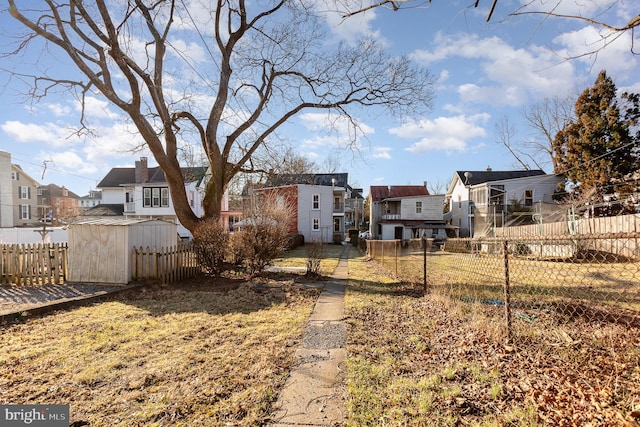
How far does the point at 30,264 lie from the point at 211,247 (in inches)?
186

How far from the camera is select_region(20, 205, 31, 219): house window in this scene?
4105cm

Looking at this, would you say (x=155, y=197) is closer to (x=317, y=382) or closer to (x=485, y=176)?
(x=317, y=382)

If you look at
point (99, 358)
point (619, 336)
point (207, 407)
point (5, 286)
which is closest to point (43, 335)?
point (99, 358)

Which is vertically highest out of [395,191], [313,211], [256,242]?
[395,191]

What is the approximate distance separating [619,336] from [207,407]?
5152 millimetres

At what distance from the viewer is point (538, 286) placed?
8.64 metres

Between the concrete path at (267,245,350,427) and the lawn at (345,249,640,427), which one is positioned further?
the concrete path at (267,245,350,427)

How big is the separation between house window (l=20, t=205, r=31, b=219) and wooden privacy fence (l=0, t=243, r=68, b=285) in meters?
43.5

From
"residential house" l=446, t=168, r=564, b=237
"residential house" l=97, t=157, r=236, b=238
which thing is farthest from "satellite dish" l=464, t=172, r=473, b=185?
"residential house" l=97, t=157, r=236, b=238

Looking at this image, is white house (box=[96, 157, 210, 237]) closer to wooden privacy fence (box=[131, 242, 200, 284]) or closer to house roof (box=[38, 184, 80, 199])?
wooden privacy fence (box=[131, 242, 200, 284])

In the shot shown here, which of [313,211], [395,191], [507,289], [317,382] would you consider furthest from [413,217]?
[317,382]

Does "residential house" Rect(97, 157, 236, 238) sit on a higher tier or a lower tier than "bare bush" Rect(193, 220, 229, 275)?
higher

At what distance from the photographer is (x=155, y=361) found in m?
3.95

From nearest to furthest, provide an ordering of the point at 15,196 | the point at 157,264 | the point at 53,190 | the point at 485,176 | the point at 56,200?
the point at 157,264, the point at 485,176, the point at 15,196, the point at 56,200, the point at 53,190
